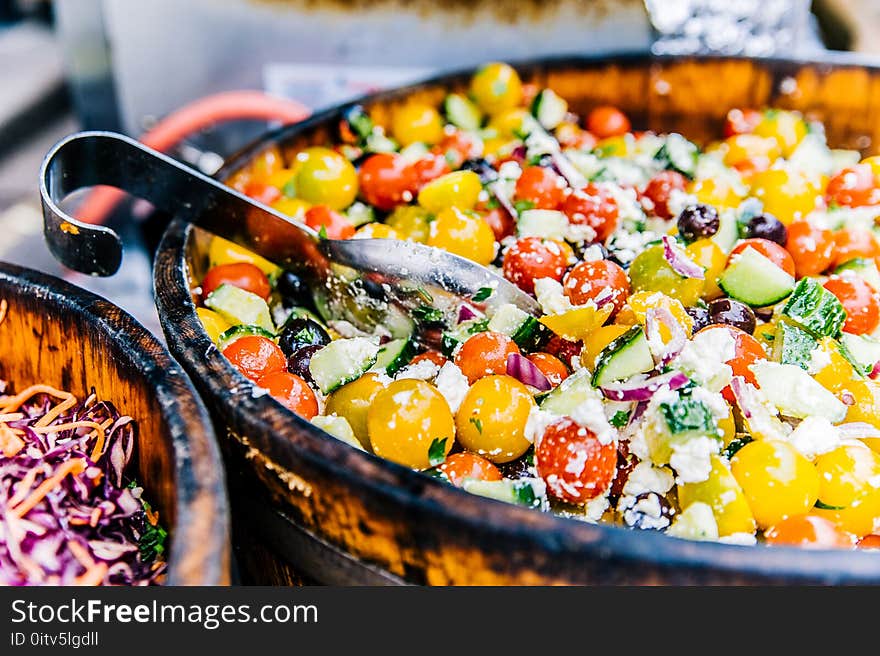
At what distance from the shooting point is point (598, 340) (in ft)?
5.31

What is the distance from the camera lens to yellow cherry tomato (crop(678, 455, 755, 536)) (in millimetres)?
1314

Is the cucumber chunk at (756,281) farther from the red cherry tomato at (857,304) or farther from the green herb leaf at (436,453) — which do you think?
the green herb leaf at (436,453)

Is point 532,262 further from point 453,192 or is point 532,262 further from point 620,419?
point 620,419

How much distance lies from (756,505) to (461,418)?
526 mm

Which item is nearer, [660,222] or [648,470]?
[648,470]

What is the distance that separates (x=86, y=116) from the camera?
3590 mm

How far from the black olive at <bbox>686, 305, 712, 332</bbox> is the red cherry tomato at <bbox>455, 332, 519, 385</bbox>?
378mm

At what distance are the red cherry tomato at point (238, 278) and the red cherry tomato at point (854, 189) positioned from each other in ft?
5.09

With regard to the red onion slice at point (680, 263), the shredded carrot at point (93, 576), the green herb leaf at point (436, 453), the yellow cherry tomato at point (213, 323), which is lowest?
the shredded carrot at point (93, 576)

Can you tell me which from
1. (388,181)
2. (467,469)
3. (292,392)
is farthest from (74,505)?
(388,181)

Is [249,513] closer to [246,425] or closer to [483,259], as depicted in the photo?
[246,425]

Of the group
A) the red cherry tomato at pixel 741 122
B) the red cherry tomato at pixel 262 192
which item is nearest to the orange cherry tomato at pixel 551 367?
the red cherry tomato at pixel 262 192

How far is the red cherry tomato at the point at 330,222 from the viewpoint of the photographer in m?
2.03

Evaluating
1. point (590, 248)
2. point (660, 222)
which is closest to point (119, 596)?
point (590, 248)
